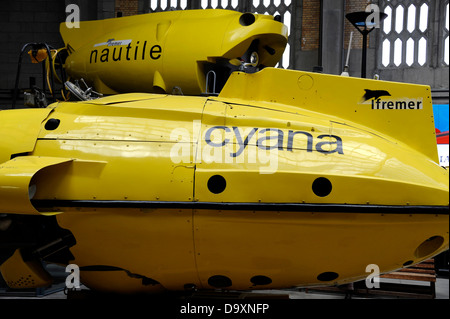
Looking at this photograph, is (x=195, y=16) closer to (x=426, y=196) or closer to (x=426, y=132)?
(x=426, y=132)

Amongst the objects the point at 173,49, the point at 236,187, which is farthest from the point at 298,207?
the point at 173,49

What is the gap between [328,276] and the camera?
12.3ft

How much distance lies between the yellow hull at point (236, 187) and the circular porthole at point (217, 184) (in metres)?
0.01

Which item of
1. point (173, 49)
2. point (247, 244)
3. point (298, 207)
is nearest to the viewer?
point (298, 207)

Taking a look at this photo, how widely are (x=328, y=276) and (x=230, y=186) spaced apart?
0.96m

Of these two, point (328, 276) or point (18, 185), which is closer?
point (18, 185)

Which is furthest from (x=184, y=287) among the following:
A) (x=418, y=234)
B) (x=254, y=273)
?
(x=418, y=234)

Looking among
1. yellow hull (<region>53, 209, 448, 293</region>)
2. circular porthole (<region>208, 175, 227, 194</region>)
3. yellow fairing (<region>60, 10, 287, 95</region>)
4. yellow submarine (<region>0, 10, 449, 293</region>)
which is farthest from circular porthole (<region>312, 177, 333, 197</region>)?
yellow fairing (<region>60, 10, 287, 95</region>)

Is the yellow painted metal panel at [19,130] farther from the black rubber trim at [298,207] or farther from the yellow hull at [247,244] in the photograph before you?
the black rubber trim at [298,207]

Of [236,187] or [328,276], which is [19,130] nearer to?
[236,187]

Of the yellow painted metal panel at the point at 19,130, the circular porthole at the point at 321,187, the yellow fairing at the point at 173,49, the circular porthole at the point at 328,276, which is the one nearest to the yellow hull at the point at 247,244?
the circular porthole at the point at 328,276

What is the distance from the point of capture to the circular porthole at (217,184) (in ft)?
11.5

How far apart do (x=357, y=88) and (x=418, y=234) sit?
113cm

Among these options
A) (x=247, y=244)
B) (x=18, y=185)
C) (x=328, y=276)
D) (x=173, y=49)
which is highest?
(x=173, y=49)
